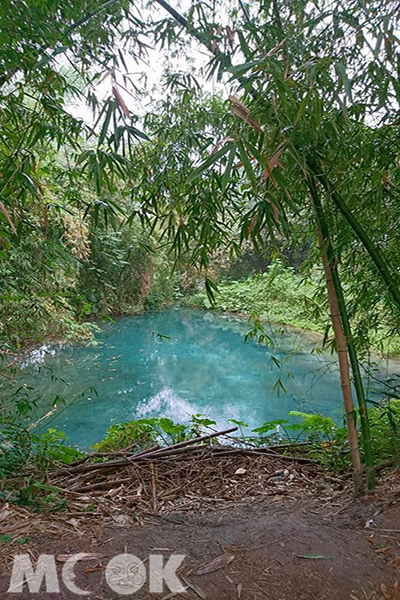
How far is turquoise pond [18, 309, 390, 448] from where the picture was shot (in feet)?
13.1

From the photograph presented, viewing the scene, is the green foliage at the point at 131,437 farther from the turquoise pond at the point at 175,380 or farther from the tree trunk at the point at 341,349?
the tree trunk at the point at 341,349

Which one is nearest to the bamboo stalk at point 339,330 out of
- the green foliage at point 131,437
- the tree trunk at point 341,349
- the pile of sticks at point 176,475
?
the tree trunk at point 341,349

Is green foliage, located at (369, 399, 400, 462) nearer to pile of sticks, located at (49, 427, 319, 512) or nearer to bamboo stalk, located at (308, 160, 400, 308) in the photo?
pile of sticks, located at (49, 427, 319, 512)

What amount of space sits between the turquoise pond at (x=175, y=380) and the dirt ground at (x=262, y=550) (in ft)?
5.77

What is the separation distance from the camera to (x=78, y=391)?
15.1 ft

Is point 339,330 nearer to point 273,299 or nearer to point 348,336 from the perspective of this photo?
point 348,336

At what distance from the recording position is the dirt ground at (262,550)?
0.86m

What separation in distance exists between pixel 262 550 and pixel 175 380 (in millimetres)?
4209

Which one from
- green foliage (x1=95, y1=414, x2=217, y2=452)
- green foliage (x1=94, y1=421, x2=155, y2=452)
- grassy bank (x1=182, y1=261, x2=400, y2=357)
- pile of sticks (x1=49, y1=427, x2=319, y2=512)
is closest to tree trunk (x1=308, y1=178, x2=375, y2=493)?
grassy bank (x1=182, y1=261, x2=400, y2=357)

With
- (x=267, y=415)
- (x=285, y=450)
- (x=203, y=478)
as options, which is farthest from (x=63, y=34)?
(x=267, y=415)

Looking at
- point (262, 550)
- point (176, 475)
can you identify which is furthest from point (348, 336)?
point (176, 475)

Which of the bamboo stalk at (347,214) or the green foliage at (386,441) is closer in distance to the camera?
the bamboo stalk at (347,214)

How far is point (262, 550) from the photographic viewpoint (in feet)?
3.31

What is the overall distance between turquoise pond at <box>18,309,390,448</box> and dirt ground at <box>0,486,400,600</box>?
176cm
